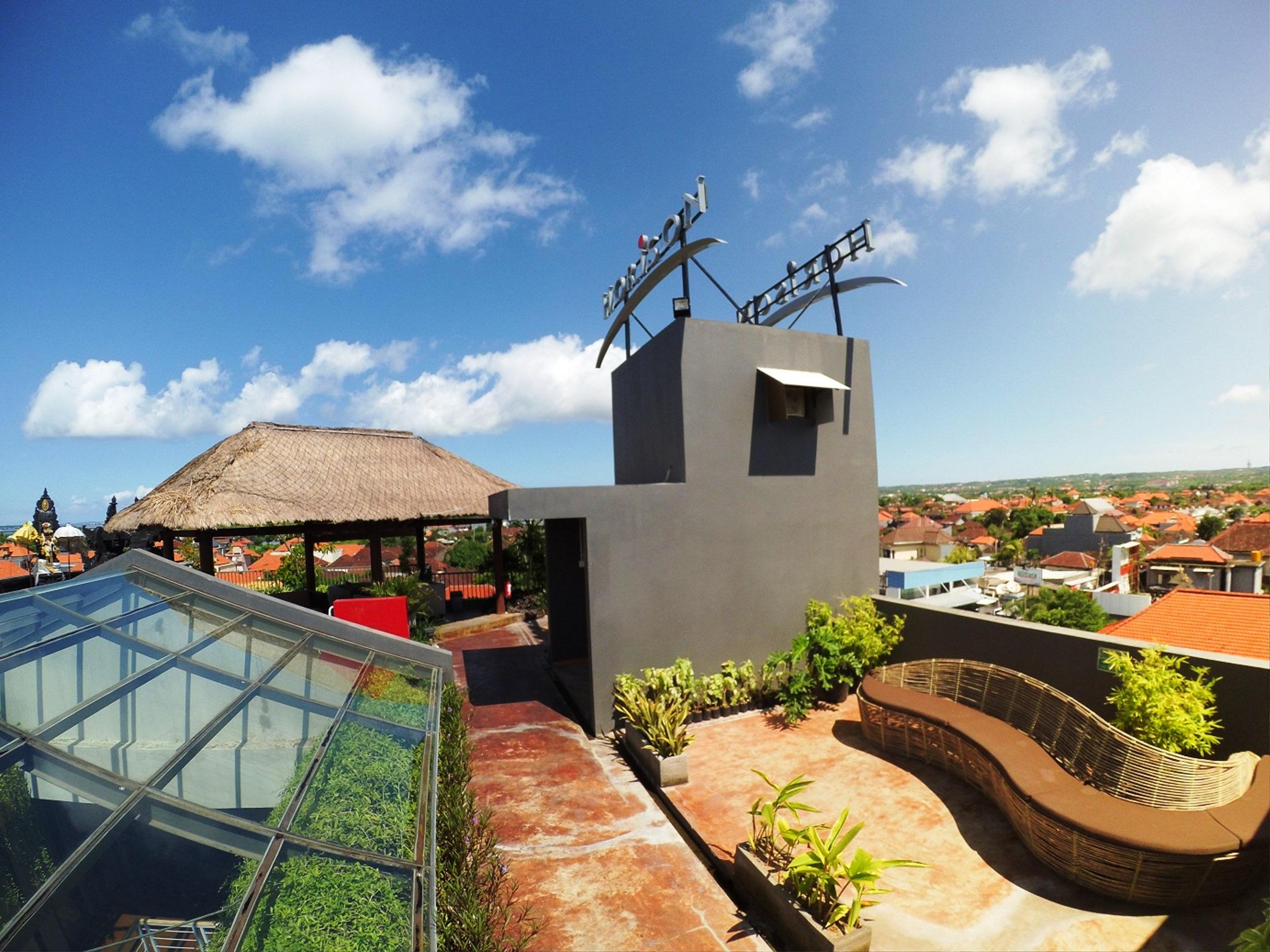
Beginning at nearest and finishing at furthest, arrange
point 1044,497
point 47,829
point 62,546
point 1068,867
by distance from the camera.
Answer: point 47,829
point 1068,867
point 62,546
point 1044,497

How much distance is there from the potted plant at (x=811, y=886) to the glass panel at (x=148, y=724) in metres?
3.78

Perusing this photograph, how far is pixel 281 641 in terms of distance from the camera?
5535 mm

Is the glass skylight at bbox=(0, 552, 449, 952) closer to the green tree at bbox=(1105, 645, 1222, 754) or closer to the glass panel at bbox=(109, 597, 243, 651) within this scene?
the glass panel at bbox=(109, 597, 243, 651)

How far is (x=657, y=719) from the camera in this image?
658 cm

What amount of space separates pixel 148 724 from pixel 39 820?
118 centimetres

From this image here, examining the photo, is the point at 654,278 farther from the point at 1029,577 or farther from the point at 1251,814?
the point at 1029,577

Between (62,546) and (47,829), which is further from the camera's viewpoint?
(62,546)

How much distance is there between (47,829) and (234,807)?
2.54 ft

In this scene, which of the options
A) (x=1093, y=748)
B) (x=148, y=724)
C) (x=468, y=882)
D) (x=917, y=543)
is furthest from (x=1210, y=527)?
(x=148, y=724)

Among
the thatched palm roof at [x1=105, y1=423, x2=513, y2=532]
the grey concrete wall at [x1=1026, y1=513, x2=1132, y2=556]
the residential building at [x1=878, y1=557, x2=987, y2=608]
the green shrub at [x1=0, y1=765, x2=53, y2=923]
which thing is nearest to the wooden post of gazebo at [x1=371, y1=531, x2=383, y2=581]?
the thatched palm roof at [x1=105, y1=423, x2=513, y2=532]

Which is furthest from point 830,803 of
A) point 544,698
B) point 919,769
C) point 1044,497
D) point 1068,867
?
point 1044,497

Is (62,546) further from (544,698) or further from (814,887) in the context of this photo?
(814,887)

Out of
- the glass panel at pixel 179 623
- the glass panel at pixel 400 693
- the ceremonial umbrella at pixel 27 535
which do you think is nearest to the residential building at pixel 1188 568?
the glass panel at pixel 400 693

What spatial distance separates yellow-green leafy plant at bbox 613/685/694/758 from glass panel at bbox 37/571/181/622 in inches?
194
